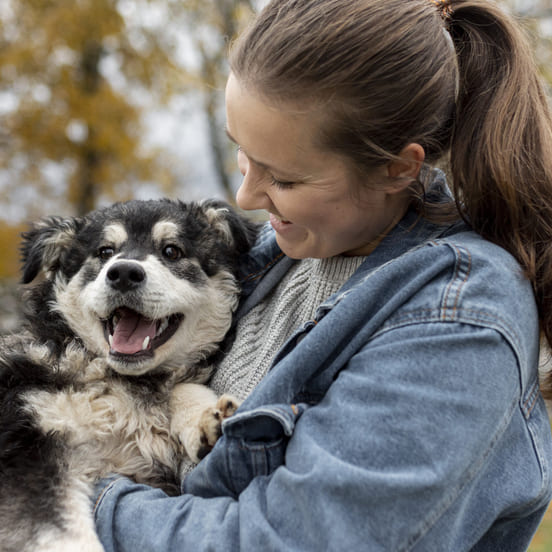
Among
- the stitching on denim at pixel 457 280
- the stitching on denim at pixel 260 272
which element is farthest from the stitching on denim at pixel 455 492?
the stitching on denim at pixel 260 272

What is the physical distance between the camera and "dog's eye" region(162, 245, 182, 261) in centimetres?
327

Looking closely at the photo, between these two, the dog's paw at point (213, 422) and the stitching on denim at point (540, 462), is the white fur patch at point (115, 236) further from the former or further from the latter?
the stitching on denim at point (540, 462)

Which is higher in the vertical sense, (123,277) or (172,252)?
(123,277)

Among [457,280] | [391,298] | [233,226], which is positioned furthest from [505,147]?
[233,226]

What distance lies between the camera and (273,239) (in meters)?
2.97

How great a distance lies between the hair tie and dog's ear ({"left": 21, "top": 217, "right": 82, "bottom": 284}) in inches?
84.6

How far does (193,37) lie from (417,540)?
45.6ft

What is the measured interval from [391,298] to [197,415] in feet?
3.84

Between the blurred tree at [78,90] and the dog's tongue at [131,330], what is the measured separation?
9061mm

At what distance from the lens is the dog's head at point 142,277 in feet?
9.48

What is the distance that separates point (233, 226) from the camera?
338 centimetres

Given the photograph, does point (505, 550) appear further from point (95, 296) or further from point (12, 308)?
point (12, 308)

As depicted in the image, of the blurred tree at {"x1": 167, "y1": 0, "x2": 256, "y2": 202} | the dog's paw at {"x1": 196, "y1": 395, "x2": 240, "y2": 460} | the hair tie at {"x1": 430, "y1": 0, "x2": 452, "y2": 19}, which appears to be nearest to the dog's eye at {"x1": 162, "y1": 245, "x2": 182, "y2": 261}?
the dog's paw at {"x1": 196, "y1": 395, "x2": 240, "y2": 460}

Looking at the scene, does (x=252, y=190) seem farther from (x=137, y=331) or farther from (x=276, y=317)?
(x=137, y=331)
